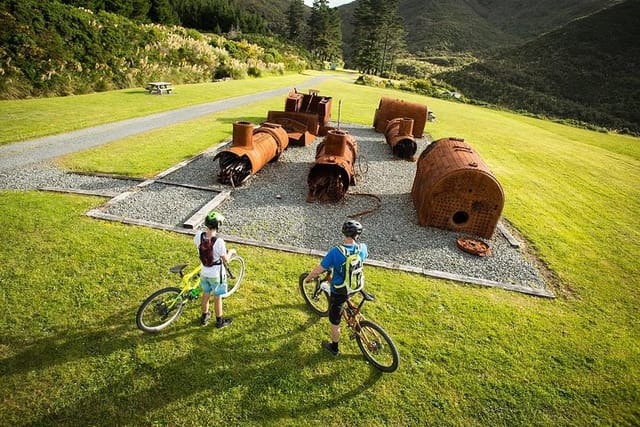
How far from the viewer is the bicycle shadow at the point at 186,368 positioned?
4.63m

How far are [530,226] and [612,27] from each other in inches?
3997

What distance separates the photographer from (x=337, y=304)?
17.7 ft

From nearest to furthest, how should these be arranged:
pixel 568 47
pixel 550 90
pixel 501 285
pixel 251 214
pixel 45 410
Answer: pixel 45 410 < pixel 501 285 < pixel 251 214 < pixel 550 90 < pixel 568 47

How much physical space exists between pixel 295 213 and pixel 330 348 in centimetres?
540

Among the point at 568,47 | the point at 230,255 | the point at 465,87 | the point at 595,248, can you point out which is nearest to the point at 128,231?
the point at 230,255

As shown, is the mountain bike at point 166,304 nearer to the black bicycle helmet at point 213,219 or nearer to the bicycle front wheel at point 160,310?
the bicycle front wheel at point 160,310

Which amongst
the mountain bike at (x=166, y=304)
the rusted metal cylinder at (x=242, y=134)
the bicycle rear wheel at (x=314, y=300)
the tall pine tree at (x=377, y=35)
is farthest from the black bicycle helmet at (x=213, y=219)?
the tall pine tree at (x=377, y=35)

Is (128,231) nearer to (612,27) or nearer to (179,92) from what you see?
(179,92)

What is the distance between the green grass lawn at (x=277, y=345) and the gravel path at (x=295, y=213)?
2.02 feet

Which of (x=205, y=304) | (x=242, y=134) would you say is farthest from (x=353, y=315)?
(x=242, y=134)

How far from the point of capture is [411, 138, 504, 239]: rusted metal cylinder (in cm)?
959

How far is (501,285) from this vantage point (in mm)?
8008

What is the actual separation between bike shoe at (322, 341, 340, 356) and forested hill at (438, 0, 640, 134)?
205 feet

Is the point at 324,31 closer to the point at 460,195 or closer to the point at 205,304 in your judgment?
the point at 460,195
